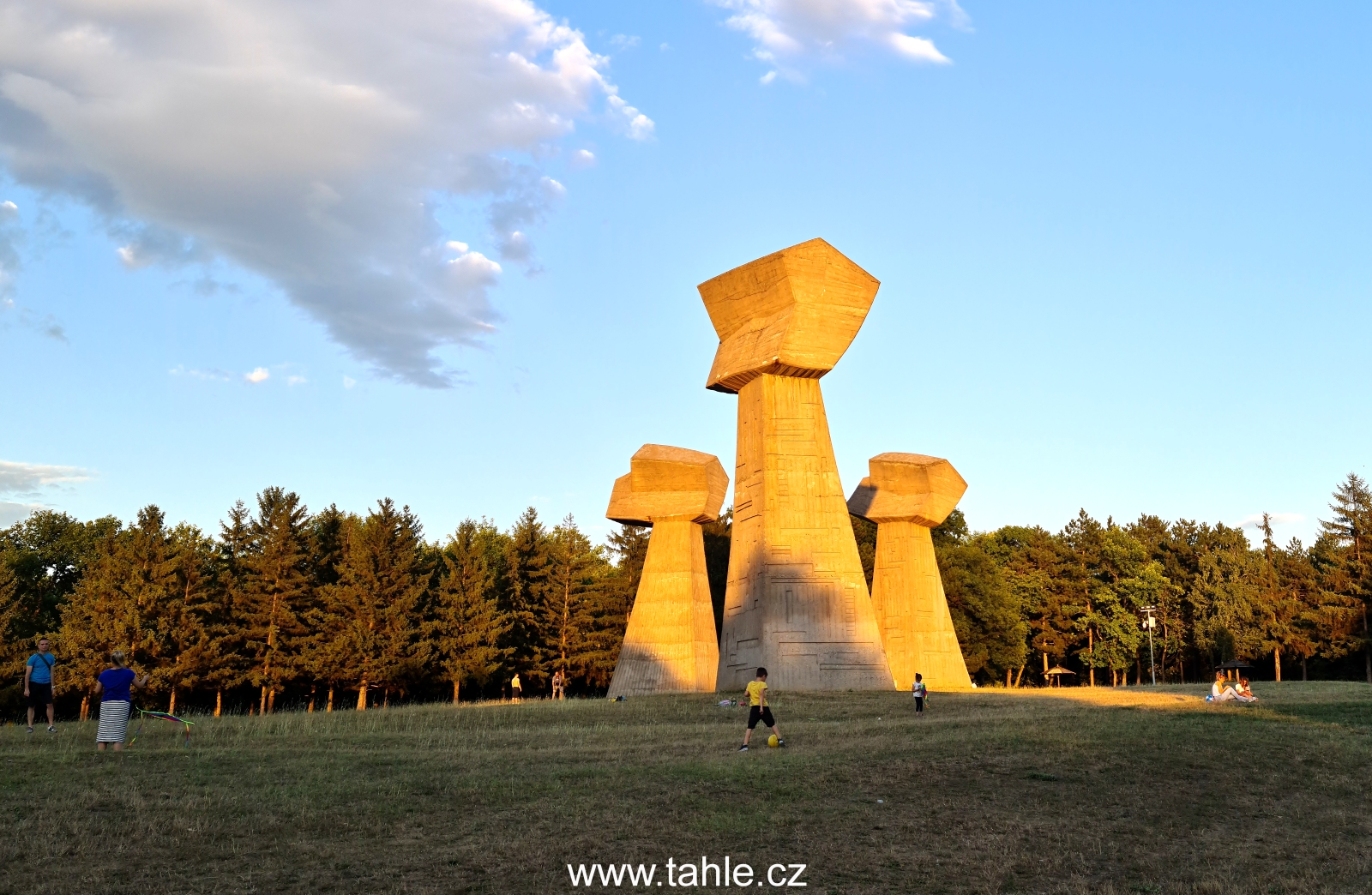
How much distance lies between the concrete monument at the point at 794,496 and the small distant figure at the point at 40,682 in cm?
1775

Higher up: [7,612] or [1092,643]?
[7,612]

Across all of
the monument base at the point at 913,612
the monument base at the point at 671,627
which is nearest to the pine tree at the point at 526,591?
the monument base at the point at 671,627

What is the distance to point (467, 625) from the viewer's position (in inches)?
1761

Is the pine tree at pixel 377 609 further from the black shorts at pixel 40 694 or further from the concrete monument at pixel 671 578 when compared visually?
the black shorts at pixel 40 694

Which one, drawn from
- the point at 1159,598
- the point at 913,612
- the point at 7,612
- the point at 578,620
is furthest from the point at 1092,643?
the point at 7,612

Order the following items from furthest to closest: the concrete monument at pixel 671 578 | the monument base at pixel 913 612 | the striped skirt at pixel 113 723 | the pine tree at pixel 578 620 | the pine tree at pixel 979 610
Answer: the pine tree at pixel 979 610, the pine tree at pixel 578 620, the monument base at pixel 913 612, the concrete monument at pixel 671 578, the striped skirt at pixel 113 723

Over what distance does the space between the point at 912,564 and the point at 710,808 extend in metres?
28.7

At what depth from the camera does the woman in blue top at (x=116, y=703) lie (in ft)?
44.9

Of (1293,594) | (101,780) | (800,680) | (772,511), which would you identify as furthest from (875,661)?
(1293,594)

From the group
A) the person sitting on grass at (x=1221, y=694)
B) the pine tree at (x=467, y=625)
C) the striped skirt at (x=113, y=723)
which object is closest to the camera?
the striped skirt at (x=113, y=723)

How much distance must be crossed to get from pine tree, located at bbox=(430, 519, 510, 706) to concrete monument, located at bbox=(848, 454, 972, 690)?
54.0 ft

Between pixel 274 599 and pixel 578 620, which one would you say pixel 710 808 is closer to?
pixel 274 599

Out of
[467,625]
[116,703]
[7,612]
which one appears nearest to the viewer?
[116,703]

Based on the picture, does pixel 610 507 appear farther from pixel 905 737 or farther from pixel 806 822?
pixel 806 822
